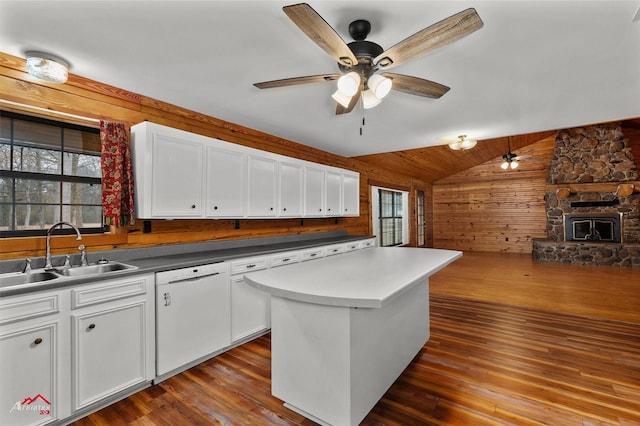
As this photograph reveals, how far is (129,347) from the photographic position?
6.61 feet

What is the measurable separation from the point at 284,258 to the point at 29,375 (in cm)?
208

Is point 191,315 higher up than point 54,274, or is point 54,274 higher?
point 54,274

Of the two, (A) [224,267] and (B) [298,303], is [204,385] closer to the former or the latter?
(A) [224,267]

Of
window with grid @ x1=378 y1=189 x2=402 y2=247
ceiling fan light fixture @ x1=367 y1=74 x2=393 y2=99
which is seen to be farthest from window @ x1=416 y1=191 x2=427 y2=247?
ceiling fan light fixture @ x1=367 y1=74 x2=393 y2=99

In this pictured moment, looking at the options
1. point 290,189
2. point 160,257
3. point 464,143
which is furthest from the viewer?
point 464,143

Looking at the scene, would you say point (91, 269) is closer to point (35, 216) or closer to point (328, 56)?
point (35, 216)

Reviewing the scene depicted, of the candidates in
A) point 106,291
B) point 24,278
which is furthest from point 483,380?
point 24,278

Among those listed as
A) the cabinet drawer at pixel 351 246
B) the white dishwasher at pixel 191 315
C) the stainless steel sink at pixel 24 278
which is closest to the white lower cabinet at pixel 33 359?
the stainless steel sink at pixel 24 278

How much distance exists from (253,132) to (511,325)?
371 cm

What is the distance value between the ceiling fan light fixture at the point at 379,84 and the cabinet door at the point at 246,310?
6.25ft

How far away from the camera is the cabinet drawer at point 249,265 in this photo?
2732mm

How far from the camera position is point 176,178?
2.60 meters

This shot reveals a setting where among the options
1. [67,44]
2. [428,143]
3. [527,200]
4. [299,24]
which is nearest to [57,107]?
[67,44]

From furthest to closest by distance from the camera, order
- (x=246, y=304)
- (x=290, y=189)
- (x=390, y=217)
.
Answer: (x=390, y=217)
(x=290, y=189)
(x=246, y=304)
